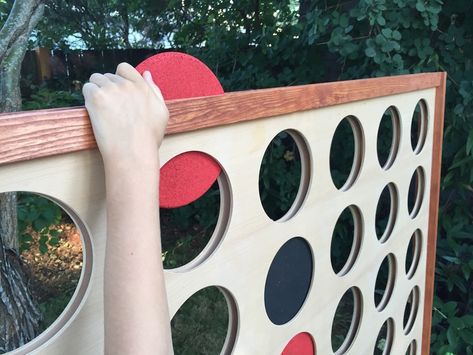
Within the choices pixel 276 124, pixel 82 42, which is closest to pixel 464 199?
pixel 276 124

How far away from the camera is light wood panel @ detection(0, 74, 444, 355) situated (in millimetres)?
567

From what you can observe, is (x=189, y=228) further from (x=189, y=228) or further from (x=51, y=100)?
(x=51, y=100)

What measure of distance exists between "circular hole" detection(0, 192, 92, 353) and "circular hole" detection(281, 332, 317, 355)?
43 cm

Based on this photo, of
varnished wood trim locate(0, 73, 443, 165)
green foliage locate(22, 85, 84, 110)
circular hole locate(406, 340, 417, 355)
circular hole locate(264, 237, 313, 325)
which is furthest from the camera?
green foliage locate(22, 85, 84, 110)

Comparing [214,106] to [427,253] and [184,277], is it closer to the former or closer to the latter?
[184,277]

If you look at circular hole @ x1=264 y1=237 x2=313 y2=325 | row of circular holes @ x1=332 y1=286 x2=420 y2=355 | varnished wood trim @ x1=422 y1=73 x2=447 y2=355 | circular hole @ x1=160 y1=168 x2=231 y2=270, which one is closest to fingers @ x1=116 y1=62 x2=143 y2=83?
circular hole @ x1=264 y1=237 x2=313 y2=325

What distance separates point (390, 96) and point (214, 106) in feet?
2.33

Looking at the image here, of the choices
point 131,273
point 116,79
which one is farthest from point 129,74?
point 131,273

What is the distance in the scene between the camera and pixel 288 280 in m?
0.98

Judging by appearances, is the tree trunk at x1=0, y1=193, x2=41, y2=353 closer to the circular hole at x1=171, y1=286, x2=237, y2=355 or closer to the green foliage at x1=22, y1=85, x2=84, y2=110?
the circular hole at x1=171, y1=286, x2=237, y2=355

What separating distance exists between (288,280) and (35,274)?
2462mm

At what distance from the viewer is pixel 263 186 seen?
2.95 m

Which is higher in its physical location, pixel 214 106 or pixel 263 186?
pixel 214 106

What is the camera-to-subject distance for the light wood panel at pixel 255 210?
567 millimetres
